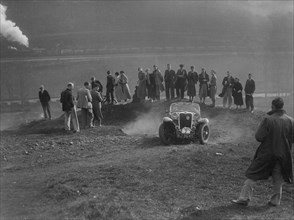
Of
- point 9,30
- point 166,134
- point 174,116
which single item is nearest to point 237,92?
point 174,116

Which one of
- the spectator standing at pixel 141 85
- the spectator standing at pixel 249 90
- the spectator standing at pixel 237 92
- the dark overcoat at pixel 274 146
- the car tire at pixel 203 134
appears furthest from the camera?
the spectator standing at pixel 141 85

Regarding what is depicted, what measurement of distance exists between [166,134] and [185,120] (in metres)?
0.84

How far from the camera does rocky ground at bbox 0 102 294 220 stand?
734cm

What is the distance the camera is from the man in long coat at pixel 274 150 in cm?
708

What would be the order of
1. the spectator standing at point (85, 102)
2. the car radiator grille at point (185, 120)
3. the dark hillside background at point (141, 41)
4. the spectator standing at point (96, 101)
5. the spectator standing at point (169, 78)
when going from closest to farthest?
the car radiator grille at point (185, 120) < the spectator standing at point (85, 102) < the spectator standing at point (96, 101) < the spectator standing at point (169, 78) < the dark hillside background at point (141, 41)

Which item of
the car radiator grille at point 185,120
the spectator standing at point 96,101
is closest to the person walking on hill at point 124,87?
the spectator standing at point 96,101

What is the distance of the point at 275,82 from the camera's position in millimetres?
56438

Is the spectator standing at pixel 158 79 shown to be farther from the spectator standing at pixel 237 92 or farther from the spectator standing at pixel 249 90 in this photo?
the spectator standing at pixel 249 90

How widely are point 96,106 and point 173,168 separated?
7468mm

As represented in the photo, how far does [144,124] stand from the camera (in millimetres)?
19203

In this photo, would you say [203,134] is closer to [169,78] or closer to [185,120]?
[185,120]

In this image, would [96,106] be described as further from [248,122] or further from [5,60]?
[5,60]

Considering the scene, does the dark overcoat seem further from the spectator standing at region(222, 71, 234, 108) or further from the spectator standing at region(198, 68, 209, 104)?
the spectator standing at region(198, 68, 209, 104)

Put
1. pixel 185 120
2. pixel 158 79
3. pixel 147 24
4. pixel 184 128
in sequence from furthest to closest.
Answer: pixel 147 24, pixel 158 79, pixel 185 120, pixel 184 128
